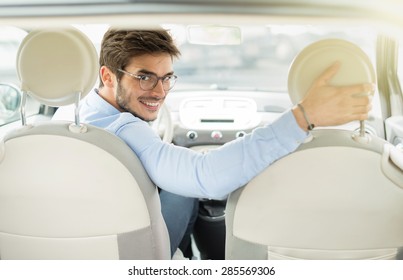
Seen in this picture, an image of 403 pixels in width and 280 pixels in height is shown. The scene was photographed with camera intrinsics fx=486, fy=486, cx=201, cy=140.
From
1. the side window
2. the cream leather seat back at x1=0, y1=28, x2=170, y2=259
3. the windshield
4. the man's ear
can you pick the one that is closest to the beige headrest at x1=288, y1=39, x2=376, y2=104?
the cream leather seat back at x1=0, y1=28, x2=170, y2=259

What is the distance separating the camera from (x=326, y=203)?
874mm

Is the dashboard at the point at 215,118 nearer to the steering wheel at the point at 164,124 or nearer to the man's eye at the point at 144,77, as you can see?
the steering wheel at the point at 164,124

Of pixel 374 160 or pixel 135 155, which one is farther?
pixel 135 155

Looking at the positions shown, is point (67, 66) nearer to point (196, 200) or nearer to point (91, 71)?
point (91, 71)

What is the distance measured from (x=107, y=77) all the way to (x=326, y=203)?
0.61 metres

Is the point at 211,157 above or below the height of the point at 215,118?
above

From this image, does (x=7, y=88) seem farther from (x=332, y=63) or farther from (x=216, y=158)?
(x=332, y=63)

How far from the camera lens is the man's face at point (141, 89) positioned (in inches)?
43.8

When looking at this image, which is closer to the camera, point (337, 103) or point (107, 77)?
point (337, 103)

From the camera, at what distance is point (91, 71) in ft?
3.04

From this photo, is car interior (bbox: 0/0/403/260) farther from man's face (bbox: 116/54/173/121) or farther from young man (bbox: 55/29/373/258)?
man's face (bbox: 116/54/173/121)

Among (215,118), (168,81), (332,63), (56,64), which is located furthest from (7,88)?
(332,63)

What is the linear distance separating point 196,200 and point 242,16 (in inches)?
41.2
